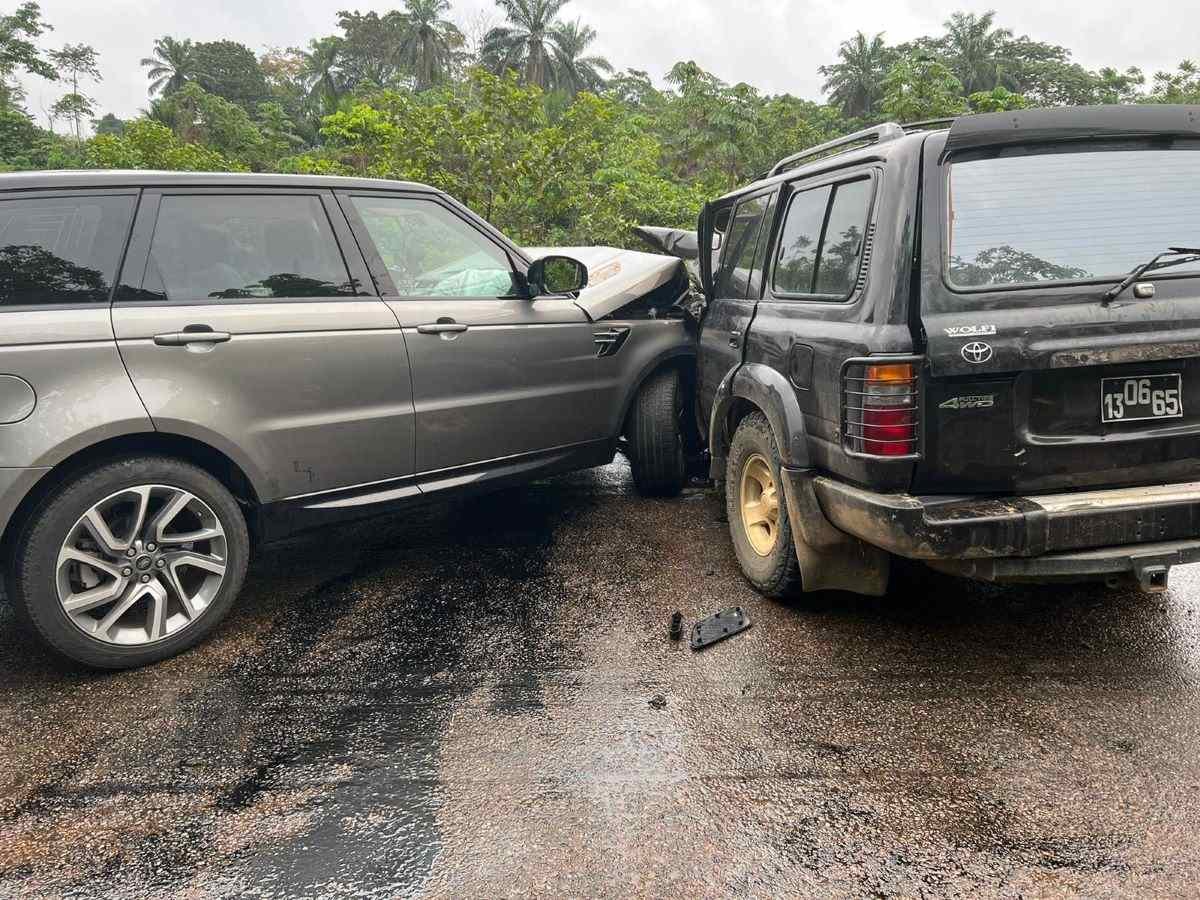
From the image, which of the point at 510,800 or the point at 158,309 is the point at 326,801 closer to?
the point at 510,800

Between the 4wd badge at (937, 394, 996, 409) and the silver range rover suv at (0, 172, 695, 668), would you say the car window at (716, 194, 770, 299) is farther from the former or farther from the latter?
the 4wd badge at (937, 394, 996, 409)

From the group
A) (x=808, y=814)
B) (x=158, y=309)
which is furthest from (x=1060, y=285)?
(x=158, y=309)

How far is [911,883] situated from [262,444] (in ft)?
9.18

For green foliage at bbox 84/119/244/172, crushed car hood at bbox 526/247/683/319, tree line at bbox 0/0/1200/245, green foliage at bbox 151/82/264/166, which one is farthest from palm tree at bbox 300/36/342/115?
crushed car hood at bbox 526/247/683/319

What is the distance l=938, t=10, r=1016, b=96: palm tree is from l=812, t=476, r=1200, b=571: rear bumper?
178ft

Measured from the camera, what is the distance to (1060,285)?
271cm

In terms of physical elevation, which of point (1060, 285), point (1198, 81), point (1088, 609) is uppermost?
point (1198, 81)

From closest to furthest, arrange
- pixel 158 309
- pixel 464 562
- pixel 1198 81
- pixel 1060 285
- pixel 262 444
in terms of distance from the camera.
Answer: pixel 1060 285, pixel 158 309, pixel 262 444, pixel 464 562, pixel 1198 81

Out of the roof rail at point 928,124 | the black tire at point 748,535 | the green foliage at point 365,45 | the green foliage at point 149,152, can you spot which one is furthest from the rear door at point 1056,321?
the green foliage at point 365,45

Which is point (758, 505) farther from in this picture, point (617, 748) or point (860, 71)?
point (860, 71)

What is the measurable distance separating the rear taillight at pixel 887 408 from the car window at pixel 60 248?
9.22 ft

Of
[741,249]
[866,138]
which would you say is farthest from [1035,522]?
[741,249]

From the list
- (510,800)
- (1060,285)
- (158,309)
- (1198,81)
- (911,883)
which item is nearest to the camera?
(911,883)

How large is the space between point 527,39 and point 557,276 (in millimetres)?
46038
